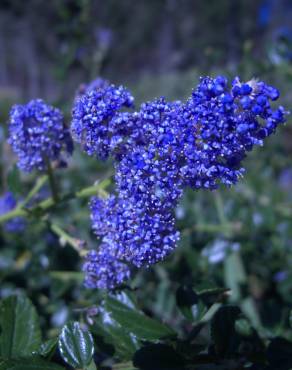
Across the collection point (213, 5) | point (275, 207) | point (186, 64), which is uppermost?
point (213, 5)

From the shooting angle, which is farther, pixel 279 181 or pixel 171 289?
pixel 279 181

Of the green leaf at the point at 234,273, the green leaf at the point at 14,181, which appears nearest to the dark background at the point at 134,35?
the green leaf at the point at 234,273

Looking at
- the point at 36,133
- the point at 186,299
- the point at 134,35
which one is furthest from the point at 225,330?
the point at 134,35

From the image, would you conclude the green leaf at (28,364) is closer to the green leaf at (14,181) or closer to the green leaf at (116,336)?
the green leaf at (116,336)

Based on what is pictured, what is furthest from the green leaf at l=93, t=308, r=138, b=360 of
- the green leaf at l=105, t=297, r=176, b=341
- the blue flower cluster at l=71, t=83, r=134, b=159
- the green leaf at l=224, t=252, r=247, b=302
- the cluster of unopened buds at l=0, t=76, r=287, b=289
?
the green leaf at l=224, t=252, r=247, b=302

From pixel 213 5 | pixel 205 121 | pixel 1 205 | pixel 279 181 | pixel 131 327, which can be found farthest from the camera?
pixel 213 5

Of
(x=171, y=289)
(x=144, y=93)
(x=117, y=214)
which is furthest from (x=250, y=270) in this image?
(x=144, y=93)

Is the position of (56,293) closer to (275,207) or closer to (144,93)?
(275,207)
